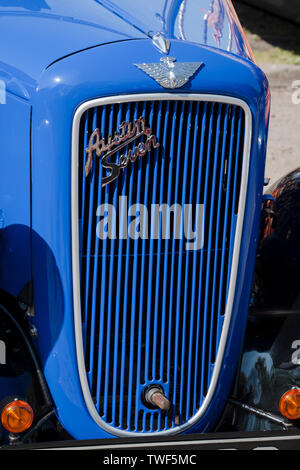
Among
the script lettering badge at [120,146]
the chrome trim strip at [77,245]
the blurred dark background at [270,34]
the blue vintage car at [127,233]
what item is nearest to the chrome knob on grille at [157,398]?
the blue vintage car at [127,233]

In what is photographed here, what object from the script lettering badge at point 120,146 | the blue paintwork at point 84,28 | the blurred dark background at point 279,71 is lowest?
the script lettering badge at point 120,146

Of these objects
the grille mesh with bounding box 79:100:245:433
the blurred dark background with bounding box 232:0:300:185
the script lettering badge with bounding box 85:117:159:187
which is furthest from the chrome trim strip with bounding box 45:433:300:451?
the blurred dark background with bounding box 232:0:300:185

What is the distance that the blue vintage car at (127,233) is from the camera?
2.13 m

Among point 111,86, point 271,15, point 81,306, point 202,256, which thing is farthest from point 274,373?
point 271,15

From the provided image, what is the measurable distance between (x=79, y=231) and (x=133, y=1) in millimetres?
1062

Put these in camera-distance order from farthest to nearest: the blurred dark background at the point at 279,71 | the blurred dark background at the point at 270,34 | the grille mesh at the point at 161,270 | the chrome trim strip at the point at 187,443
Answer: the blurred dark background at the point at 270,34, the blurred dark background at the point at 279,71, the grille mesh at the point at 161,270, the chrome trim strip at the point at 187,443

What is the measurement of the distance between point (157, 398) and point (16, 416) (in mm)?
481

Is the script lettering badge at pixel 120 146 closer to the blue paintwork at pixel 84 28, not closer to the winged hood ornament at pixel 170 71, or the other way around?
the winged hood ornament at pixel 170 71

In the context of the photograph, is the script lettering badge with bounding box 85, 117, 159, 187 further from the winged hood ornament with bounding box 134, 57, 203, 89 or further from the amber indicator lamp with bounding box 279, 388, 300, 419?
the amber indicator lamp with bounding box 279, 388, 300, 419

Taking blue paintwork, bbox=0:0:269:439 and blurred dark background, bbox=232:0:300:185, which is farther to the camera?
blurred dark background, bbox=232:0:300:185

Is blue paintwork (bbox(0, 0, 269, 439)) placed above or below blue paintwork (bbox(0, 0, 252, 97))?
below

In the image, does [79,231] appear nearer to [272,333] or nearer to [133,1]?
[272,333]

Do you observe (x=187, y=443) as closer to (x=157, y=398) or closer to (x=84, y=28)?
(x=157, y=398)

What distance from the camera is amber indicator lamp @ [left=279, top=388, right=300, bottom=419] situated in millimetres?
2293
